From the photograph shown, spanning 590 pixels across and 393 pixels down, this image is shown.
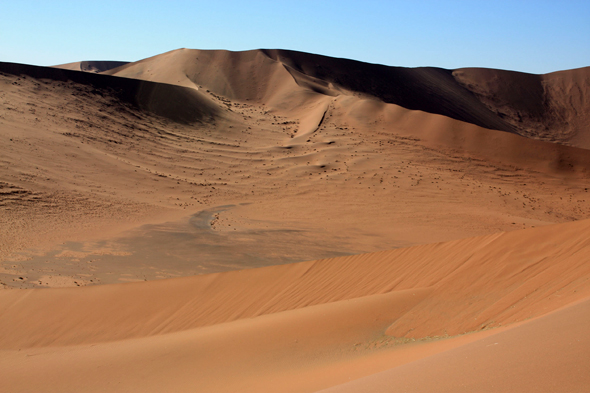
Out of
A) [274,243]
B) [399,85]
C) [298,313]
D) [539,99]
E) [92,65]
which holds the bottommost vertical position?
[274,243]

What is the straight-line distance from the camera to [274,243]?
1214cm

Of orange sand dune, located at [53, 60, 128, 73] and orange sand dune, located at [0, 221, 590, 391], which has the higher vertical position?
orange sand dune, located at [53, 60, 128, 73]

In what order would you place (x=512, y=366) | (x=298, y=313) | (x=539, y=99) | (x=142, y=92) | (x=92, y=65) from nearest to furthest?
(x=512, y=366) → (x=298, y=313) → (x=142, y=92) → (x=539, y=99) → (x=92, y=65)

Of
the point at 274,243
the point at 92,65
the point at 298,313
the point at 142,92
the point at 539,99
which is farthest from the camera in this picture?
the point at 92,65

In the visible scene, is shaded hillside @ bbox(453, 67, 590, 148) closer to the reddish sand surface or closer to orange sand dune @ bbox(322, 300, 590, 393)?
the reddish sand surface

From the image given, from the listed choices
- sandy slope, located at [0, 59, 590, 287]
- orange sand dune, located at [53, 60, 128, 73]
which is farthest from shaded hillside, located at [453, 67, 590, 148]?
orange sand dune, located at [53, 60, 128, 73]

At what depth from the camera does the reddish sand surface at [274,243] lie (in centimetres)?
456

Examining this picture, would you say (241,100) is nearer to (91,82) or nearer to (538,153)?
Answer: (91,82)

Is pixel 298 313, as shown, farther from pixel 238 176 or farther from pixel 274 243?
pixel 238 176

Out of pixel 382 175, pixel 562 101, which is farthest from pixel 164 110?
pixel 562 101

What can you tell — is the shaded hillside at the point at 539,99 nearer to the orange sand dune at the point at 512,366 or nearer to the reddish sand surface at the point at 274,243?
the reddish sand surface at the point at 274,243

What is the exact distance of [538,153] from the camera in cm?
2172

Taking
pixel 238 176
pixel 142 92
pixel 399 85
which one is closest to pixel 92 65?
pixel 399 85

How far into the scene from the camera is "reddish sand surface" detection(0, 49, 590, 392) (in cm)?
456
